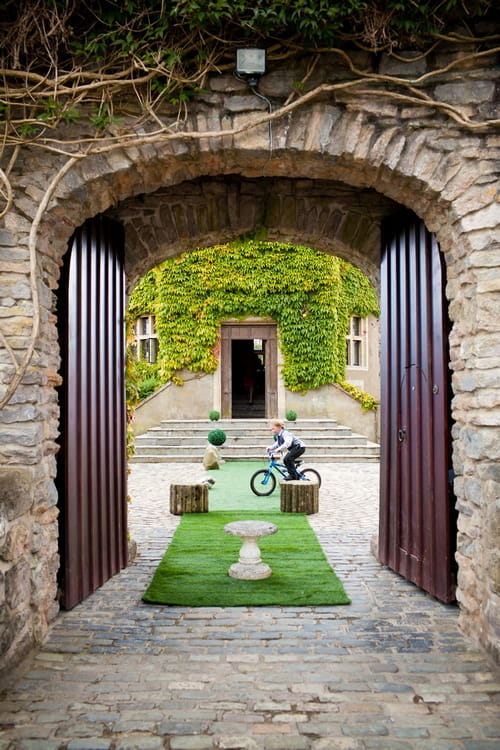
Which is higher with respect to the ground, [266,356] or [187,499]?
[266,356]

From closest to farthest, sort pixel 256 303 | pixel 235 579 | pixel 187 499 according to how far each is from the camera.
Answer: pixel 235 579 → pixel 187 499 → pixel 256 303

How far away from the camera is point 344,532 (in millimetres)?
6664

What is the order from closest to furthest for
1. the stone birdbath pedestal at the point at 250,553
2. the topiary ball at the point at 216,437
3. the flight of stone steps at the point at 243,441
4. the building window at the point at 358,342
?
the stone birdbath pedestal at the point at 250,553 < the topiary ball at the point at 216,437 < the flight of stone steps at the point at 243,441 < the building window at the point at 358,342

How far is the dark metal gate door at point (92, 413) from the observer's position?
425cm

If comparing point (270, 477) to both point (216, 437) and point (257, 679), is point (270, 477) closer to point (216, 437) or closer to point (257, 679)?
point (216, 437)

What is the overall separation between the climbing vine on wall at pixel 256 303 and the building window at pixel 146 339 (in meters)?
1.19

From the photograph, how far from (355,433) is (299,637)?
1200 cm

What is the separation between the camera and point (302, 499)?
7832mm

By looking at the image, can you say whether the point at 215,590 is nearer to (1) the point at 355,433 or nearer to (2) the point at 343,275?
(1) the point at 355,433

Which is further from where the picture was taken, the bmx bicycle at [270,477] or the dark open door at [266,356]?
the dark open door at [266,356]

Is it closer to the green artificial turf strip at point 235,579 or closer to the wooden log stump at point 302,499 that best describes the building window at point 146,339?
the wooden log stump at point 302,499

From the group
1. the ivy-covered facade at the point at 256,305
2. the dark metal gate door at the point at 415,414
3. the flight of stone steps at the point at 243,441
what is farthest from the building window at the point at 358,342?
the dark metal gate door at the point at 415,414

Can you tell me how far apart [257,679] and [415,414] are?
97.0 inches

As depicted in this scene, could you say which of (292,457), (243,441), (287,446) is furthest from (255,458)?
(287,446)
